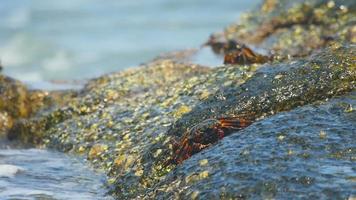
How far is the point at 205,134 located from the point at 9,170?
2.79 metres

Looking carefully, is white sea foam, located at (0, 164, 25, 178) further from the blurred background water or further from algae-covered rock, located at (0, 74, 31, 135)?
the blurred background water

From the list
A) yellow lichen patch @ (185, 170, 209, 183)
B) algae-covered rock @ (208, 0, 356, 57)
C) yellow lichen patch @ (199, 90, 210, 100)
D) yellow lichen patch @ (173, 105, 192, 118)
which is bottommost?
yellow lichen patch @ (185, 170, 209, 183)

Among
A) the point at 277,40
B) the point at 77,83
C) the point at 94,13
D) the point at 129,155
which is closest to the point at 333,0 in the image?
the point at 277,40

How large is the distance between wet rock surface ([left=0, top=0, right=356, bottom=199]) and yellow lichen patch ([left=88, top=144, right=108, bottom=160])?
0.02 meters

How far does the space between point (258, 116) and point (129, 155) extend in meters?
1.96

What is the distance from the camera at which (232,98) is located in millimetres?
8547

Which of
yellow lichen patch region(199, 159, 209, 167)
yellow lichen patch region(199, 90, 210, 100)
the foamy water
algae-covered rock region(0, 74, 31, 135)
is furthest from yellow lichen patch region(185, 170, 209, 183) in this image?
algae-covered rock region(0, 74, 31, 135)

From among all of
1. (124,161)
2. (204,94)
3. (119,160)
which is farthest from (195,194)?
(204,94)

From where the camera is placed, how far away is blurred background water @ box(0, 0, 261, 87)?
32781 mm

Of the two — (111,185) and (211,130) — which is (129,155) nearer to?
(111,185)

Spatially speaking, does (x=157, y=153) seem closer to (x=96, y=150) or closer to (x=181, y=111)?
(x=181, y=111)

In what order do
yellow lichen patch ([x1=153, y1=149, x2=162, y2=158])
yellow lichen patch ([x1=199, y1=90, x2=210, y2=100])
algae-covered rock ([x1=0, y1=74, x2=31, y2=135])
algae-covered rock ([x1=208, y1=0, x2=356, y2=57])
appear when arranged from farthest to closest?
algae-covered rock ([x1=208, y1=0, x2=356, y2=57]) < algae-covered rock ([x1=0, y1=74, x2=31, y2=135]) < yellow lichen patch ([x1=199, y1=90, x2=210, y2=100]) < yellow lichen patch ([x1=153, y1=149, x2=162, y2=158])

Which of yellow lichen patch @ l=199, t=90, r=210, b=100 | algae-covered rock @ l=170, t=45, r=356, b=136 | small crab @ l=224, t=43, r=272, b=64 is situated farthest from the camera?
small crab @ l=224, t=43, r=272, b=64

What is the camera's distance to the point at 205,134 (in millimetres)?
7391
